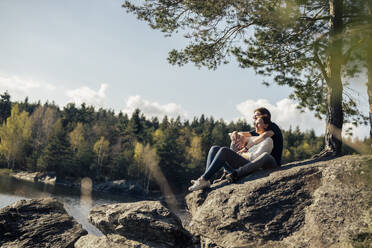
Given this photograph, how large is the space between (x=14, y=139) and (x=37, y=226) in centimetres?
5489

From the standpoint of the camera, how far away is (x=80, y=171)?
4900 centimetres

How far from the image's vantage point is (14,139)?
177 feet

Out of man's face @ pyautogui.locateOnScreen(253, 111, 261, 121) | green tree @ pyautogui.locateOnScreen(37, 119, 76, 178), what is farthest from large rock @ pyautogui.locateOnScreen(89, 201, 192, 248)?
green tree @ pyautogui.locateOnScreen(37, 119, 76, 178)

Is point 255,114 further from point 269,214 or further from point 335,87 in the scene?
point 335,87

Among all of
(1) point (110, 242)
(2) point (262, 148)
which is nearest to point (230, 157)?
(2) point (262, 148)

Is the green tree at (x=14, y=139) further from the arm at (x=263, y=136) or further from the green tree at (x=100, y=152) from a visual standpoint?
the arm at (x=263, y=136)

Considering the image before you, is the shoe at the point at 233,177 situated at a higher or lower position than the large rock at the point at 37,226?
higher

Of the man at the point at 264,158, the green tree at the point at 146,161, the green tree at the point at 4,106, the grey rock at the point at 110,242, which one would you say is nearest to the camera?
the man at the point at 264,158

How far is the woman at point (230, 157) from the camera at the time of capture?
550 centimetres

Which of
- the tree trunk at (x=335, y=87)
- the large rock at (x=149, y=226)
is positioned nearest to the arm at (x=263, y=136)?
the tree trunk at (x=335, y=87)

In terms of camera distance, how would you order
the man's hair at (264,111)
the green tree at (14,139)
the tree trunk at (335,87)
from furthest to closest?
the green tree at (14,139) < the tree trunk at (335,87) < the man's hair at (264,111)

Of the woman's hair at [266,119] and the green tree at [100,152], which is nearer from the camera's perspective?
the woman's hair at [266,119]

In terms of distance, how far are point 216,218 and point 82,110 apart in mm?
73025

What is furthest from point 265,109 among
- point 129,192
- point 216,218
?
point 129,192
